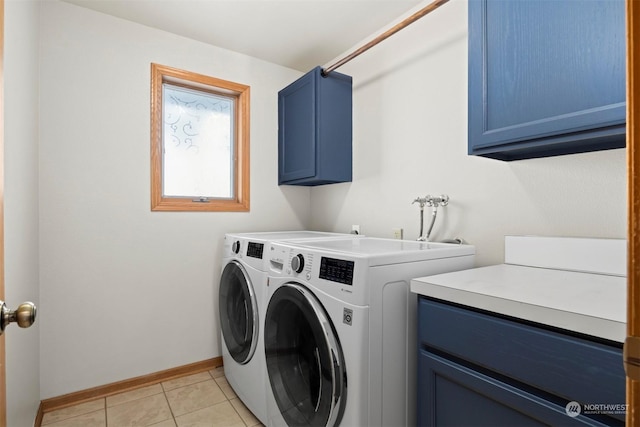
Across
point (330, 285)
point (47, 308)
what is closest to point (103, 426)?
point (47, 308)

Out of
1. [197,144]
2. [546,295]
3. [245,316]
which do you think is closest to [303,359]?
[245,316]

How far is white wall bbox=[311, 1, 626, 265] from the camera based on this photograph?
1306mm

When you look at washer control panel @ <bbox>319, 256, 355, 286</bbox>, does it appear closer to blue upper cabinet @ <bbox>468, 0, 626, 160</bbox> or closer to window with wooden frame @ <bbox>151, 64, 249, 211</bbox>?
blue upper cabinet @ <bbox>468, 0, 626, 160</bbox>

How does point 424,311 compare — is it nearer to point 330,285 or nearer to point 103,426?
point 330,285

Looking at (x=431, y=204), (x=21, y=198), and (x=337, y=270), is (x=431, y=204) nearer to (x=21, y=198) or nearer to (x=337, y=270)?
(x=337, y=270)

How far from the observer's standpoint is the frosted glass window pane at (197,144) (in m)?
2.39

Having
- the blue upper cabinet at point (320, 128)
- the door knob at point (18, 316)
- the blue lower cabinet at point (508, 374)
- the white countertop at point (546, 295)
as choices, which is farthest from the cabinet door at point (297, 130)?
the door knob at point (18, 316)

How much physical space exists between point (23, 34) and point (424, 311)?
2.01 m

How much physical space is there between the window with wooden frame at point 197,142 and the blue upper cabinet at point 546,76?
1789mm

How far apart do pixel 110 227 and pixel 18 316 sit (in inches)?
65.7

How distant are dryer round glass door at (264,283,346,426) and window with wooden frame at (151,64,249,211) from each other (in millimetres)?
1245

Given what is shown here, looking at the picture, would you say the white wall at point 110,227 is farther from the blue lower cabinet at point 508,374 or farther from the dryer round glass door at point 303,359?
the blue lower cabinet at point 508,374

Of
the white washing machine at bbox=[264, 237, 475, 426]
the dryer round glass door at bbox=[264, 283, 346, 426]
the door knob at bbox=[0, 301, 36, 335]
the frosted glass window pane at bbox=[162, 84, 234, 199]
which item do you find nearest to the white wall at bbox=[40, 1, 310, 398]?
the frosted glass window pane at bbox=[162, 84, 234, 199]

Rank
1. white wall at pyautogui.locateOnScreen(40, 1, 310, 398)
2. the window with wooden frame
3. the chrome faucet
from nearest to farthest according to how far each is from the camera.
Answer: the chrome faucet
white wall at pyautogui.locateOnScreen(40, 1, 310, 398)
the window with wooden frame
